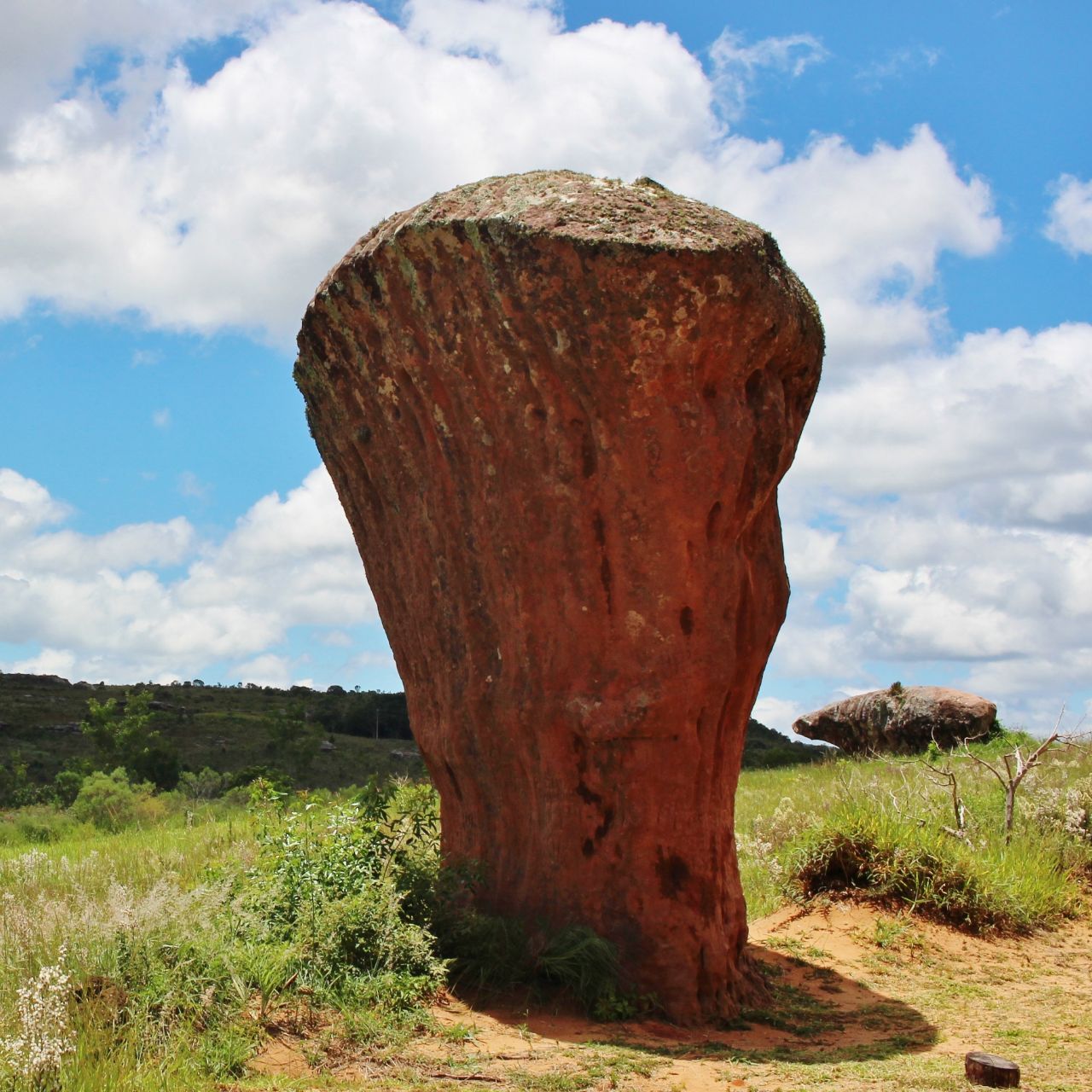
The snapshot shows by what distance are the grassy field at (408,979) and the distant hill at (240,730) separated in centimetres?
1461

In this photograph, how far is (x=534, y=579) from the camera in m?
6.66

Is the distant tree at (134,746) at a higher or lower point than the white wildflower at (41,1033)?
higher

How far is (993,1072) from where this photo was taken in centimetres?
536

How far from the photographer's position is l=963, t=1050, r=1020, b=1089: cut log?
5.36 m

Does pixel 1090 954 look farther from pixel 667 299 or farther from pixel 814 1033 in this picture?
pixel 667 299

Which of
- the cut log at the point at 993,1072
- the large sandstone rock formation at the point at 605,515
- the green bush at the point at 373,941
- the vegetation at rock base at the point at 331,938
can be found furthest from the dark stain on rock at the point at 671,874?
the cut log at the point at 993,1072

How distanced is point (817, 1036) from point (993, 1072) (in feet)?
4.63

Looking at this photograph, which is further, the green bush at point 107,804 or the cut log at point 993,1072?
the green bush at point 107,804

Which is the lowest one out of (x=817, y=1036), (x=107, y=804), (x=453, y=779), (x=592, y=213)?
(x=817, y=1036)

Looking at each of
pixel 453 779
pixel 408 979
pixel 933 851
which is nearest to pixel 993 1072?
pixel 408 979

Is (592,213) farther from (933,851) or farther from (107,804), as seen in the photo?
(107,804)

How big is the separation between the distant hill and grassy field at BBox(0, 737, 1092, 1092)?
47.9 ft

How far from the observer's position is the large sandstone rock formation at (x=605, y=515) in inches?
248

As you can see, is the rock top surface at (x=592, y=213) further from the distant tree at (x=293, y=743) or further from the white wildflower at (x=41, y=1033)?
the distant tree at (x=293, y=743)
